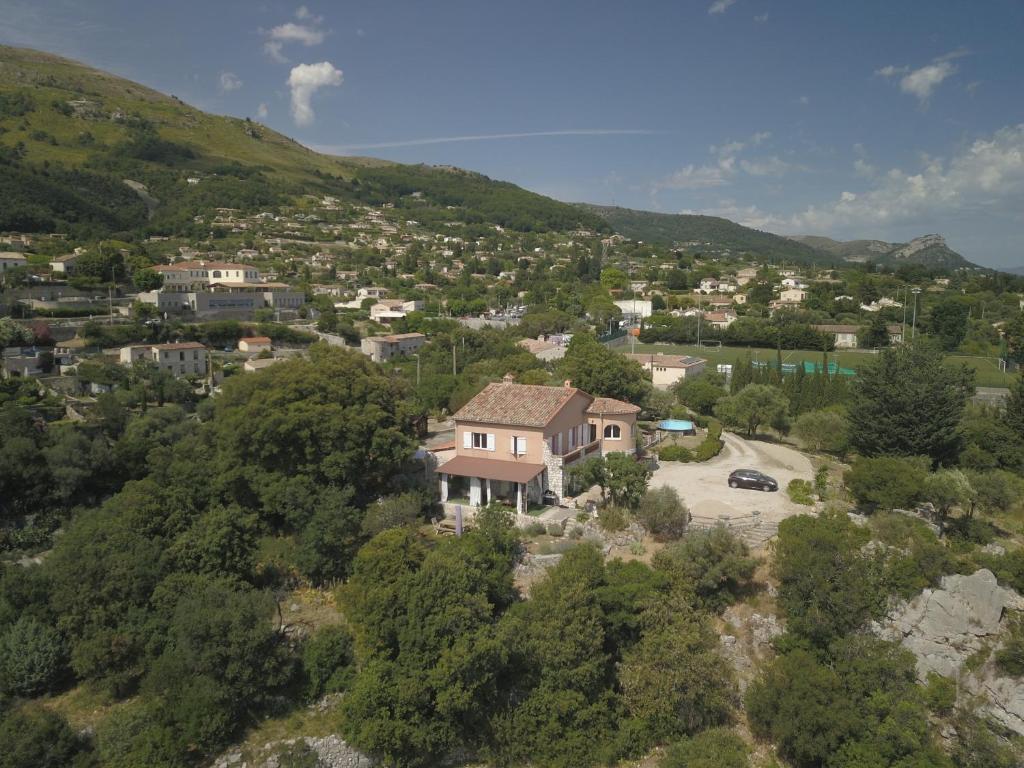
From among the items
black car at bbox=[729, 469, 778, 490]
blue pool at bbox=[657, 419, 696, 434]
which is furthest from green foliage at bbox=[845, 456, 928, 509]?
blue pool at bbox=[657, 419, 696, 434]

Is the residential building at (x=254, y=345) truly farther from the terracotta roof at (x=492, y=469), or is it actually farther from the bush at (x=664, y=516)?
the bush at (x=664, y=516)

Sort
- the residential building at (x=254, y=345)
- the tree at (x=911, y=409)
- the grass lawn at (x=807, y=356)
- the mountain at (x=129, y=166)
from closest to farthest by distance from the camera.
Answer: the tree at (x=911, y=409) → the residential building at (x=254, y=345) → the grass lawn at (x=807, y=356) → the mountain at (x=129, y=166)

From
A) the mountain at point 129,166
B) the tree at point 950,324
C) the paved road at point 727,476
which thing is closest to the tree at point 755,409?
the paved road at point 727,476

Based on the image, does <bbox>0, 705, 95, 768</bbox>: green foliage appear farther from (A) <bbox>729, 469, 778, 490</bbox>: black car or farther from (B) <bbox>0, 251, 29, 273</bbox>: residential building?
(B) <bbox>0, 251, 29, 273</bbox>: residential building

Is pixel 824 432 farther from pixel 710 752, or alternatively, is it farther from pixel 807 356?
pixel 807 356

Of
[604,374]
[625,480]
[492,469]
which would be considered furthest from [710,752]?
[604,374]

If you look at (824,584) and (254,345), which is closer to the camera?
(824,584)
